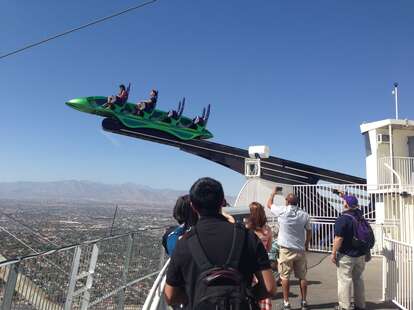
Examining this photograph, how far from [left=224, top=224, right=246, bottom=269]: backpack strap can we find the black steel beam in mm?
15687

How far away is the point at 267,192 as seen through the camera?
14.1m

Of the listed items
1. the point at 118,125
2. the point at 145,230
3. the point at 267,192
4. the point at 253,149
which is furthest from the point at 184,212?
the point at 118,125

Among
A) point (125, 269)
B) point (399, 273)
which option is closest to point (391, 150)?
point (399, 273)

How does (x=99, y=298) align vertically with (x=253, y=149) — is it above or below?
below

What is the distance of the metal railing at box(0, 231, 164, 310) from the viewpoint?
3.84 metres

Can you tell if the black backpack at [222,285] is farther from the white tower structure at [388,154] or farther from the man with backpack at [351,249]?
the white tower structure at [388,154]

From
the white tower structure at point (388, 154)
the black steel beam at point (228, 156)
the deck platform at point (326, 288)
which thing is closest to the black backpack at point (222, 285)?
the deck platform at point (326, 288)

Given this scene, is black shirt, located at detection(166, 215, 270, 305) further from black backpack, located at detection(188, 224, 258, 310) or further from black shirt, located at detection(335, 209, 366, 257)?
black shirt, located at detection(335, 209, 366, 257)

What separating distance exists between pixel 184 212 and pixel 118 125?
15783 millimetres

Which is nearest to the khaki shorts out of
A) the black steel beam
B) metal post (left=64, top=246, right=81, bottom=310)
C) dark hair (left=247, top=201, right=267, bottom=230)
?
dark hair (left=247, top=201, right=267, bottom=230)

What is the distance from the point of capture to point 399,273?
6031 millimetres

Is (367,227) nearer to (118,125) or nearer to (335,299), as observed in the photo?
(335,299)

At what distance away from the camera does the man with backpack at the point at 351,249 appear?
563 centimetres

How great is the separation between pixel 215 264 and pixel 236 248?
158mm
